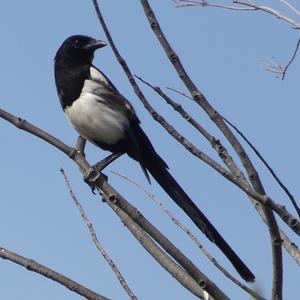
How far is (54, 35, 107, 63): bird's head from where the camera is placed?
14.3ft

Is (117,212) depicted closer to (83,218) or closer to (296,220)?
(83,218)

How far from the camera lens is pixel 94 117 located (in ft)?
13.0

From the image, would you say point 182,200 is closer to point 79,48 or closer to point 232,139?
point 232,139

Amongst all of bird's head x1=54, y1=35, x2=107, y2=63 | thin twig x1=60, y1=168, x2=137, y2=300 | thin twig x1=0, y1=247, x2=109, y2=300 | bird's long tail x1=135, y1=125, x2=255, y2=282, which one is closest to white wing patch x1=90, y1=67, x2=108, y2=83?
bird's head x1=54, y1=35, x2=107, y2=63

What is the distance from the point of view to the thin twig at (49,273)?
1831 millimetres

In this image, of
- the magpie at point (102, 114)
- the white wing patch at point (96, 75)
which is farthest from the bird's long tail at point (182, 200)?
the white wing patch at point (96, 75)

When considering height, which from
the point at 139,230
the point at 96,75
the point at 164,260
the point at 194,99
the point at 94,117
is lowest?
the point at 164,260

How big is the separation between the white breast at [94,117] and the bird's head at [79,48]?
1.22ft

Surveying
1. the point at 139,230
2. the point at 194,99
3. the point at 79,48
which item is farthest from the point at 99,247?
the point at 79,48

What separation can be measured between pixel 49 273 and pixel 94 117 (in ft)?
6.97

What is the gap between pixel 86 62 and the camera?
14.3 feet

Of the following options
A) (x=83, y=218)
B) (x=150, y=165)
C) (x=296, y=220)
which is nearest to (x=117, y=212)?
(x=83, y=218)

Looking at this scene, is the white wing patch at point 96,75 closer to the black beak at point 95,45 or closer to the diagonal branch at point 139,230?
the black beak at point 95,45

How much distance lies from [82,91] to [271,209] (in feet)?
8.40
